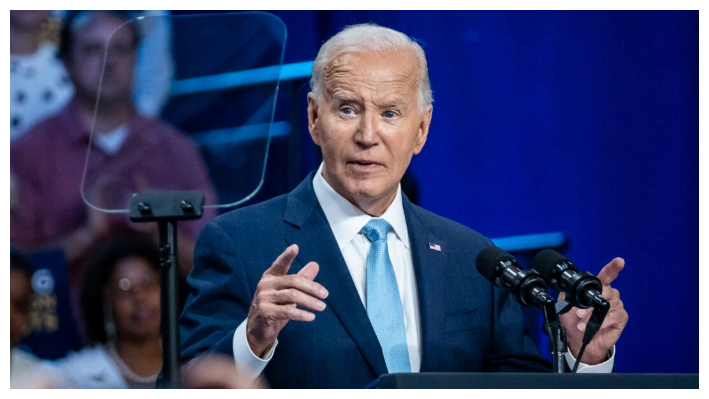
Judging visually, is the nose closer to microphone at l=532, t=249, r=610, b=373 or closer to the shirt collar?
the shirt collar

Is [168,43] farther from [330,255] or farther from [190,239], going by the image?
[330,255]

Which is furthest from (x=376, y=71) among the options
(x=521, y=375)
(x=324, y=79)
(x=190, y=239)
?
(x=521, y=375)

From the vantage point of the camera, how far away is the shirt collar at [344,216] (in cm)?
237

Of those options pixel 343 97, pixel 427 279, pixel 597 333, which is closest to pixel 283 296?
pixel 427 279

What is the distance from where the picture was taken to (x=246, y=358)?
6.37 feet

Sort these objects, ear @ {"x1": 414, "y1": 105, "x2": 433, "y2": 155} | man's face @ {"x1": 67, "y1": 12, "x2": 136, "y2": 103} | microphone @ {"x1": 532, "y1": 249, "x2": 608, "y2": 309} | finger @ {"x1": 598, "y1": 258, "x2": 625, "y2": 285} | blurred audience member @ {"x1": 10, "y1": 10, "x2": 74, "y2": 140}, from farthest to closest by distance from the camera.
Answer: blurred audience member @ {"x1": 10, "y1": 10, "x2": 74, "y2": 140} < man's face @ {"x1": 67, "y1": 12, "x2": 136, "y2": 103} < ear @ {"x1": 414, "y1": 105, "x2": 433, "y2": 155} < finger @ {"x1": 598, "y1": 258, "x2": 625, "y2": 285} < microphone @ {"x1": 532, "y1": 249, "x2": 608, "y2": 309}

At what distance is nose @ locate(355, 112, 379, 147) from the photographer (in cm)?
233

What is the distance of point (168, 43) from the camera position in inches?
109

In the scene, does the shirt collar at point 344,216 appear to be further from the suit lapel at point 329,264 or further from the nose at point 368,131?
the nose at point 368,131

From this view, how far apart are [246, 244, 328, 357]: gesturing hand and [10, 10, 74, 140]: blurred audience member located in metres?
1.42

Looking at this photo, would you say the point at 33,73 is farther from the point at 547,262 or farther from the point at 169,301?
the point at 547,262

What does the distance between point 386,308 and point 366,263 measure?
0.15 metres

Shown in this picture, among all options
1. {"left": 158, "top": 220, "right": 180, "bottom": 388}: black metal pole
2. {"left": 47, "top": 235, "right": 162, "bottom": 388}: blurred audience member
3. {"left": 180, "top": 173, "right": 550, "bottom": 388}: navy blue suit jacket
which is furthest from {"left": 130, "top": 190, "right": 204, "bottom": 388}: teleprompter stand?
{"left": 47, "top": 235, "right": 162, "bottom": 388}: blurred audience member

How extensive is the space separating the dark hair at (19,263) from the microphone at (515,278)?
1732 millimetres
